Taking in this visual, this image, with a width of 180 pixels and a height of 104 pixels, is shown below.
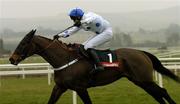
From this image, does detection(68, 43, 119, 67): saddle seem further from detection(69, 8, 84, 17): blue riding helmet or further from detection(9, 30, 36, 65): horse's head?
detection(9, 30, 36, 65): horse's head

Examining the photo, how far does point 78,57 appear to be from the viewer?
306 inches

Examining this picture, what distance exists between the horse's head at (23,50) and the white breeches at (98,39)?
0.95 metres

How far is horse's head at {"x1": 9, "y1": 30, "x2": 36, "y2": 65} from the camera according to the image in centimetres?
751

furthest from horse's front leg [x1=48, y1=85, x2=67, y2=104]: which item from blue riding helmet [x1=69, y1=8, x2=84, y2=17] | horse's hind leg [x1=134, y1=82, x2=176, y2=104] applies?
horse's hind leg [x1=134, y1=82, x2=176, y2=104]

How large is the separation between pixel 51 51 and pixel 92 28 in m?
0.81

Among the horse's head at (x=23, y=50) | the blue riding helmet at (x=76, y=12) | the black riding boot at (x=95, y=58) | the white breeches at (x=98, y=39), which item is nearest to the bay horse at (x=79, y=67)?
the horse's head at (x=23, y=50)

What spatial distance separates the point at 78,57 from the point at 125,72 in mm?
915

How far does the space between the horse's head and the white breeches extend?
3.10 ft

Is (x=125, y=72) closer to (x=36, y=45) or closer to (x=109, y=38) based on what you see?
(x=109, y=38)

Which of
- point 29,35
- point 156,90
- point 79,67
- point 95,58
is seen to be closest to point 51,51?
point 29,35

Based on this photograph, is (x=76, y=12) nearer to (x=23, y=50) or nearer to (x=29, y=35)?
(x=29, y=35)

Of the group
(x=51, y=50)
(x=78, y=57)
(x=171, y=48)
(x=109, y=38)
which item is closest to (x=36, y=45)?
(x=51, y=50)

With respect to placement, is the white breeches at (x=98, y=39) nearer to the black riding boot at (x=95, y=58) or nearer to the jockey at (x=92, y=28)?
the jockey at (x=92, y=28)

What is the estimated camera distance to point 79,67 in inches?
302
